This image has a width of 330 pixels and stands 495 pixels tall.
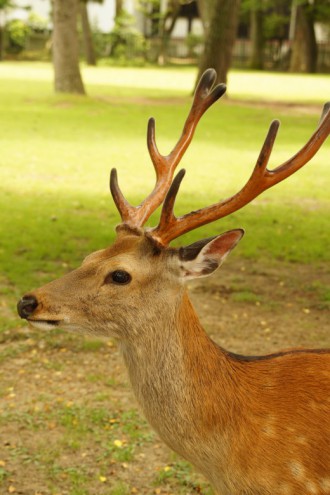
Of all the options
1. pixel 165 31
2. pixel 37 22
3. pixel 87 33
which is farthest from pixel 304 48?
pixel 37 22

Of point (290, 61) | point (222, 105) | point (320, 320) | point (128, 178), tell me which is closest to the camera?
point (320, 320)

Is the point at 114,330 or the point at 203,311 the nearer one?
the point at 114,330

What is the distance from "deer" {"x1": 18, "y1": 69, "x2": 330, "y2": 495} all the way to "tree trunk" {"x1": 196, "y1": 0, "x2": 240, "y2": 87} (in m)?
19.1

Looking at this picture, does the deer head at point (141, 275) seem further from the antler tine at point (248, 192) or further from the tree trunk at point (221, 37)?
the tree trunk at point (221, 37)

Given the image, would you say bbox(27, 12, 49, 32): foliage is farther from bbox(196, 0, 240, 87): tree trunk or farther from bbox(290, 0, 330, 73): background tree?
bbox(196, 0, 240, 87): tree trunk

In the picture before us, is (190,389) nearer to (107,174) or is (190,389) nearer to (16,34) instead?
(107,174)

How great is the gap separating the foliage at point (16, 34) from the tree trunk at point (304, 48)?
631 inches

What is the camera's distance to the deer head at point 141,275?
3.03 metres

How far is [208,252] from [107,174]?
9.16 meters

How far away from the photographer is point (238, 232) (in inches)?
119

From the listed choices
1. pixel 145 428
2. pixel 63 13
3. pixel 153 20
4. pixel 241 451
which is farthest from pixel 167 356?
pixel 153 20

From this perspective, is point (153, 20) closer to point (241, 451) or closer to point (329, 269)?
point (329, 269)

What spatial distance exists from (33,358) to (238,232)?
3000mm

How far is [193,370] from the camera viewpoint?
10.3ft
